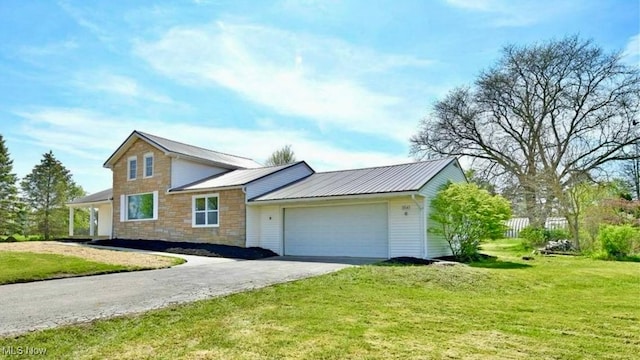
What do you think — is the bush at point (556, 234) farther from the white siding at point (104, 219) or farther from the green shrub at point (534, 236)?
the white siding at point (104, 219)

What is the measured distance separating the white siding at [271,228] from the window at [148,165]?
25.1ft

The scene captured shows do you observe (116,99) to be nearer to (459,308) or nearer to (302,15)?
(302,15)

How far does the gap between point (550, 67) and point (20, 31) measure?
81.9ft

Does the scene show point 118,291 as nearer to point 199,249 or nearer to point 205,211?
point 199,249

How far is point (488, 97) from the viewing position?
27375mm

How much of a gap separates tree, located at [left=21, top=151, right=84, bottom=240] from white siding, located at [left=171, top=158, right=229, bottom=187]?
21.6 m

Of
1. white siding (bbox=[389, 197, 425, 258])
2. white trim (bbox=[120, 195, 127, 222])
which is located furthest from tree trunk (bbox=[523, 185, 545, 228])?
white trim (bbox=[120, 195, 127, 222])

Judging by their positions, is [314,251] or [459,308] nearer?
[459,308]

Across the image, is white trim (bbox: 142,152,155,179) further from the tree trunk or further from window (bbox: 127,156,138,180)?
the tree trunk

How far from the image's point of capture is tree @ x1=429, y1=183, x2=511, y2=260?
14086 millimetres

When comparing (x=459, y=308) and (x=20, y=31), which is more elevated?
(x=20, y=31)

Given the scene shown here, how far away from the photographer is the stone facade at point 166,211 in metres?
18.2

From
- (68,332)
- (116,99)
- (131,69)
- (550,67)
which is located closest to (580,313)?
(68,332)
